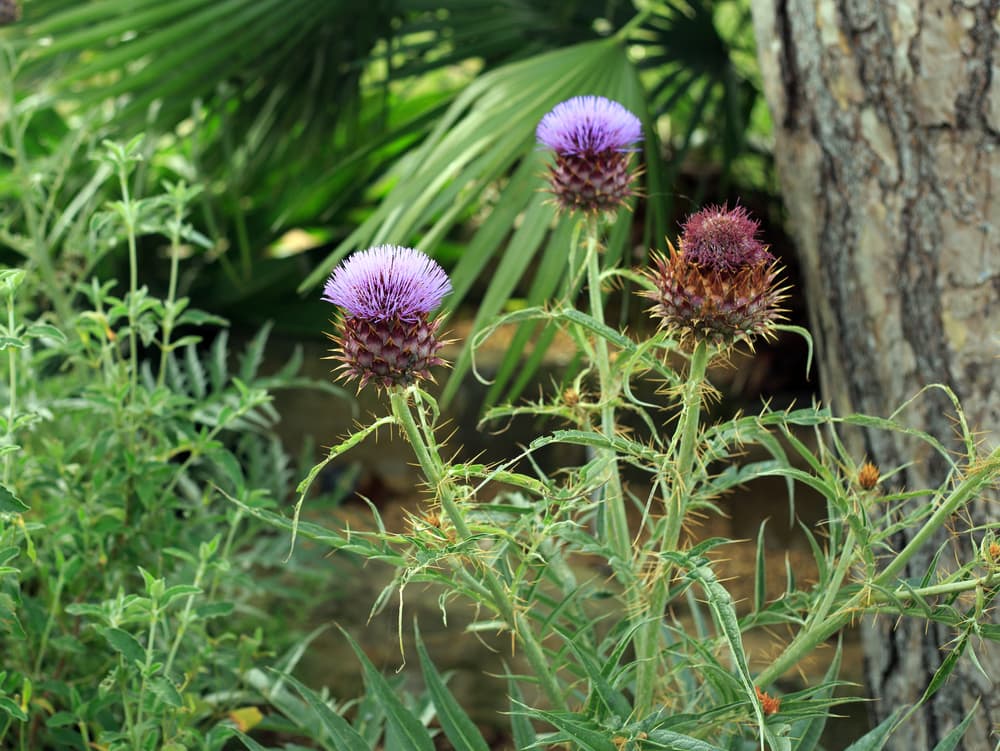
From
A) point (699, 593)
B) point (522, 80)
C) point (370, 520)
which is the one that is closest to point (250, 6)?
point (522, 80)

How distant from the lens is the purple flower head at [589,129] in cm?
111

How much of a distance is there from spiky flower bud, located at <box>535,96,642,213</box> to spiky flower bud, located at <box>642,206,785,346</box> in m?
0.21

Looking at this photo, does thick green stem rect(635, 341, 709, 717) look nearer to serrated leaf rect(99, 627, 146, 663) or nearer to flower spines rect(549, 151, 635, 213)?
flower spines rect(549, 151, 635, 213)

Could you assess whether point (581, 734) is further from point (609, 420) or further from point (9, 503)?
point (9, 503)

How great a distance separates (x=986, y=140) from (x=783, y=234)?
1.45 m

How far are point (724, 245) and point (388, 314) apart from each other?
274 mm

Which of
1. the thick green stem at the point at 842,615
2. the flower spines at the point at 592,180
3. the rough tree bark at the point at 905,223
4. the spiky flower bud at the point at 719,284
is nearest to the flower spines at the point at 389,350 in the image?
the spiky flower bud at the point at 719,284

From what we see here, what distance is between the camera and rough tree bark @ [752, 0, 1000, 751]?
1.50 m

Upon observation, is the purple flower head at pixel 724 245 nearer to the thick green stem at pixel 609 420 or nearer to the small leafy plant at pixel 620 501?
the small leafy plant at pixel 620 501

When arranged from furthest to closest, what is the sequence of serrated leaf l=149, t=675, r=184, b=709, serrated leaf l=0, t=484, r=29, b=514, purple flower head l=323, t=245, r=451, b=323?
serrated leaf l=149, t=675, r=184, b=709, serrated leaf l=0, t=484, r=29, b=514, purple flower head l=323, t=245, r=451, b=323

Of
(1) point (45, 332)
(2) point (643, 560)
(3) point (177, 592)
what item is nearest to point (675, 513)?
(2) point (643, 560)

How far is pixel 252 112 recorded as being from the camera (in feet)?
8.31

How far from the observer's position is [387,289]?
2.83 feet

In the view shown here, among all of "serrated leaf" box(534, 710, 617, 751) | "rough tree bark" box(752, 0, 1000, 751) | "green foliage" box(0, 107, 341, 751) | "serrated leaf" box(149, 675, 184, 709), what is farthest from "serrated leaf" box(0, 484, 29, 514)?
"rough tree bark" box(752, 0, 1000, 751)
